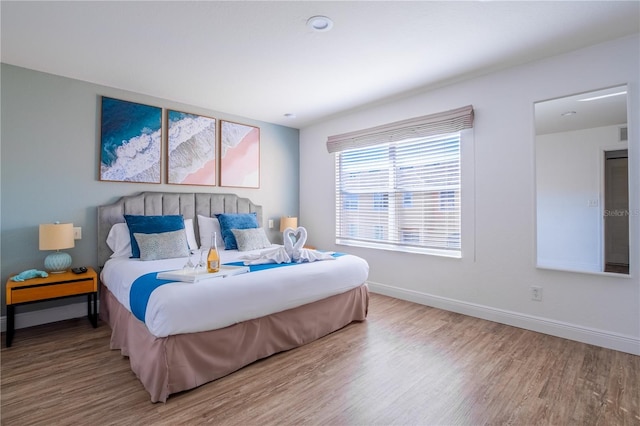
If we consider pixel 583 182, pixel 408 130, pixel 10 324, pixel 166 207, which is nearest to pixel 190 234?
pixel 166 207

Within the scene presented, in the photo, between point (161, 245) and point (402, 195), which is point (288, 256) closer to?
point (161, 245)

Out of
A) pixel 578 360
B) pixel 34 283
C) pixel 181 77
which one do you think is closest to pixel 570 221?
pixel 578 360

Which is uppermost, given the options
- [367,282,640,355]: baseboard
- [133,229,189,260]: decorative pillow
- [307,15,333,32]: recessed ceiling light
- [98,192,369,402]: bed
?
[307,15,333,32]: recessed ceiling light

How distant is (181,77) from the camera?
10.8 feet

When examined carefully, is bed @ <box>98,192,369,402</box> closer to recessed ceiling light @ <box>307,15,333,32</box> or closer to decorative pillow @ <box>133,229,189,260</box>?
decorative pillow @ <box>133,229,189,260</box>

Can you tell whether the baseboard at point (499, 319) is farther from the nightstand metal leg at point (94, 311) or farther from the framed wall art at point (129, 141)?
the framed wall art at point (129, 141)

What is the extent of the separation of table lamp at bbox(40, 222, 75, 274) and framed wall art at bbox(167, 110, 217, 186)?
1230mm

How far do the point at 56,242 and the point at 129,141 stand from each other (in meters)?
1.30

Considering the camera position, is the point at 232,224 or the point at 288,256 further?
the point at 232,224

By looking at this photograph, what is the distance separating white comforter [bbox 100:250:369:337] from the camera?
1922mm

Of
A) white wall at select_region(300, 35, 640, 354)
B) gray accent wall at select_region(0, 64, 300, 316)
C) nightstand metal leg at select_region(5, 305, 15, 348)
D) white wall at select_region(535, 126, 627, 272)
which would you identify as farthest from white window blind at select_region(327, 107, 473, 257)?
nightstand metal leg at select_region(5, 305, 15, 348)

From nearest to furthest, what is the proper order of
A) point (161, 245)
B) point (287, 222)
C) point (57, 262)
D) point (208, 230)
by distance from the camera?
point (57, 262)
point (161, 245)
point (208, 230)
point (287, 222)

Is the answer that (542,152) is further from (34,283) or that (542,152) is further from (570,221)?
(34,283)

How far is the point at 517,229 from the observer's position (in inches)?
120
